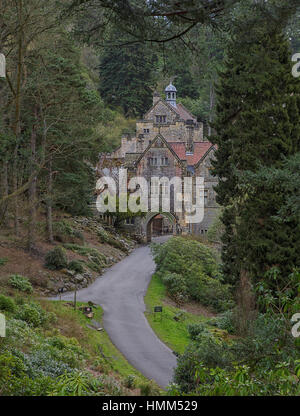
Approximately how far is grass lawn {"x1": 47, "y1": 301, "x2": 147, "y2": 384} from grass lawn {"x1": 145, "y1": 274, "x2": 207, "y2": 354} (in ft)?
7.46

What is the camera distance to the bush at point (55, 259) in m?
25.9

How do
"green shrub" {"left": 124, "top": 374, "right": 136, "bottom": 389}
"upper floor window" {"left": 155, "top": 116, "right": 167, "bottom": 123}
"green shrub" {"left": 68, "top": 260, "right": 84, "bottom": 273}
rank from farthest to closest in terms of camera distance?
"upper floor window" {"left": 155, "top": 116, "right": 167, "bottom": 123}
"green shrub" {"left": 68, "top": 260, "right": 84, "bottom": 273}
"green shrub" {"left": 124, "top": 374, "right": 136, "bottom": 389}

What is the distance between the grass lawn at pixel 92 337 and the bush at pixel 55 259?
4374mm

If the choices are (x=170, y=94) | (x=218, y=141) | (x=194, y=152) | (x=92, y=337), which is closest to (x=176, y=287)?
(x=218, y=141)

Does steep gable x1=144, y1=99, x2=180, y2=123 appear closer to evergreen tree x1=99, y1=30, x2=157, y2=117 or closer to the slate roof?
evergreen tree x1=99, y1=30, x2=157, y2=117

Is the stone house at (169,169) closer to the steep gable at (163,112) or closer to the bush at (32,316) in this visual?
the steep gable at (163,112)

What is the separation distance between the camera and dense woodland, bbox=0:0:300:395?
7844 mm

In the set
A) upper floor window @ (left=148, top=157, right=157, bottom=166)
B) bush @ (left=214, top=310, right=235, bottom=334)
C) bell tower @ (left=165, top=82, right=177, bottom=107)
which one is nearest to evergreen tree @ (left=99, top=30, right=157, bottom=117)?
bell tower @ (left=165, top=82, right=177, bottom=107)

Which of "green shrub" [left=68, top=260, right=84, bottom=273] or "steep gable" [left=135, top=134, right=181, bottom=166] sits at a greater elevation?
"steep gable" [left=135, top=134, right=181, bottom=166]

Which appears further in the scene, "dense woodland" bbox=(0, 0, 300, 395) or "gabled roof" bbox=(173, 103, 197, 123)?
"gabled roof" bbox=(173, 103, 197, 123)

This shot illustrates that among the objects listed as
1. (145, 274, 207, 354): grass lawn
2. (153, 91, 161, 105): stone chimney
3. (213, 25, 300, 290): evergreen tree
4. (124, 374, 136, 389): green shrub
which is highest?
(153, 91, 161, 105): stone chimney

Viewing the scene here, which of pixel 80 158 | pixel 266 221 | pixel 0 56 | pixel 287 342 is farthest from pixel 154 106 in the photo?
pixel 287 342

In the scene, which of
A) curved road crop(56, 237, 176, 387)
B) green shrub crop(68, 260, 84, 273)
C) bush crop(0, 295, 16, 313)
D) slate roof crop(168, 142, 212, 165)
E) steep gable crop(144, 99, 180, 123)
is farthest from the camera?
steep gable crop(144, 99, 180, 123)

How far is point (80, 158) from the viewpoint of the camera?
32.3 m
